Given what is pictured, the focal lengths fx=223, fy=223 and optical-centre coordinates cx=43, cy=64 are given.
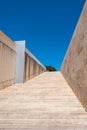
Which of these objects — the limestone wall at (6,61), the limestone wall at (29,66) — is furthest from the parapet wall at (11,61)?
the limestone wall at (29,66)

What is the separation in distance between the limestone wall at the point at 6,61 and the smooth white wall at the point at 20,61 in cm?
45

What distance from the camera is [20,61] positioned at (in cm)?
1197

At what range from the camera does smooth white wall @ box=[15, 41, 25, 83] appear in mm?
11867

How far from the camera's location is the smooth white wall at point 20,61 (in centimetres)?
1187

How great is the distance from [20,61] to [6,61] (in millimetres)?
2185

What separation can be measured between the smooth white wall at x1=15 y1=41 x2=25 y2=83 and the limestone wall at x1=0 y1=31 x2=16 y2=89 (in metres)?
0.45

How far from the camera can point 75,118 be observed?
432 cm

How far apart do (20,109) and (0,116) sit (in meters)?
0.67

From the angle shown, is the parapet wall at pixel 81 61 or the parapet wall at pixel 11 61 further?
the parapet wall at pixel 11 61

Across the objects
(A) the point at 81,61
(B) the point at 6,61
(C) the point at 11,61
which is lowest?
(A) the point at 81,61

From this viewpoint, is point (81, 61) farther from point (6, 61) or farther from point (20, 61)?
point (20, 61)

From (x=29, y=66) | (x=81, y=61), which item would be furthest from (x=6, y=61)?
(x=29, y=66)

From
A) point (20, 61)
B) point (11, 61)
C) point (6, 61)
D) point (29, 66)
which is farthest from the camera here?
point (29, 66)

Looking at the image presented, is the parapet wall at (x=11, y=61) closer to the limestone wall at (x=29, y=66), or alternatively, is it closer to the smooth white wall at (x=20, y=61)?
the smooth white wall at (x=20, y=61)
